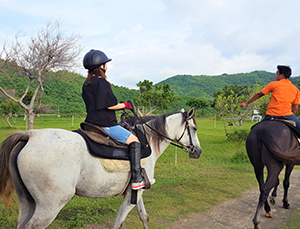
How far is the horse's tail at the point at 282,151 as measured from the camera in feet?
13.2

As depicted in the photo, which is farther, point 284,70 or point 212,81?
point 212,81

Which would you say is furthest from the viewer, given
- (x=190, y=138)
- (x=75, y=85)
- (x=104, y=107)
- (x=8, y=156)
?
(x=75, y=85)

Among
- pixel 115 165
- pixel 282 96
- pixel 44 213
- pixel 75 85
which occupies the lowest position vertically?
pixel 44 213

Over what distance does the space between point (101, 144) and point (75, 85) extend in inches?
2820

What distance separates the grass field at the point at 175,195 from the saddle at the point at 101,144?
1.12 metres

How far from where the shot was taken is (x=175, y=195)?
6.02m

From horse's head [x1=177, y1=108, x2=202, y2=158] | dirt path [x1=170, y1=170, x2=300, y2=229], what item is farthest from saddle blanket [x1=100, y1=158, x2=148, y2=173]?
dirt path [x1=170, y1=170, x2=300, y2=229]

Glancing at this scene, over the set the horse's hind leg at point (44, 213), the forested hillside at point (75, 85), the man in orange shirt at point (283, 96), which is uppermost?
the forested hillside at point (75, 85)

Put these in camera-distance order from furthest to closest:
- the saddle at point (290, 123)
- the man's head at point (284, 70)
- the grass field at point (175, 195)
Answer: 1. the man's head at point (284, 70)
2. the grass field at point (175, 195)
3. the saddle at point (290, 123)

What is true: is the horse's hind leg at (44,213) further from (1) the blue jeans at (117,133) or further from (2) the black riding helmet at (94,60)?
(2) the black riding helmet at (94,60)

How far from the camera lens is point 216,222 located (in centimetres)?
459

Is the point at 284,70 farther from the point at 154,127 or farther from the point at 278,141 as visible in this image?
the point at 154,127

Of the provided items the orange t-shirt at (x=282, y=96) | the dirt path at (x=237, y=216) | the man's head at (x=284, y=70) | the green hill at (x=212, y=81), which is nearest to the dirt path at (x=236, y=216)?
the dirt path at (x=237, y=216)

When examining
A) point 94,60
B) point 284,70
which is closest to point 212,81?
point 284,70
